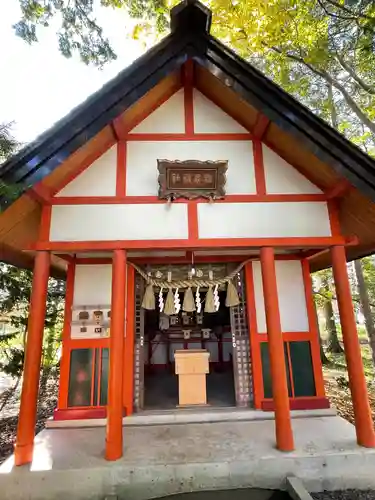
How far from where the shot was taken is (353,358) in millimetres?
4234

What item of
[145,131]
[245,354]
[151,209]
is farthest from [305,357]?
[145,131]

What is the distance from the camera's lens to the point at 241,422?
5.18m

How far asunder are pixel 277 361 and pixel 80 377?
3.89 metres

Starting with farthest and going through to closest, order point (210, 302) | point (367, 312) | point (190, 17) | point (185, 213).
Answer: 1. point (367, 312)
2. point (210, 302)
3. point (185, 213)
4. point (190, 17)

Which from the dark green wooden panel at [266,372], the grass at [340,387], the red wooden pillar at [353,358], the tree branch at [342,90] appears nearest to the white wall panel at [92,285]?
the dark green wooden panel at [266,372]

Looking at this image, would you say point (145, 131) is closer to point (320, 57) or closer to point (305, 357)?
point (320, 57)

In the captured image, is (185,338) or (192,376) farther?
A: (185,338)

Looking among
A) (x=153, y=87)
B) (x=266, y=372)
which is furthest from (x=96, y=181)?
(x=266, y=372)

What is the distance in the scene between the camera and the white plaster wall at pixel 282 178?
4645 millimetres

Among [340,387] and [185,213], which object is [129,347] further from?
[340,387]

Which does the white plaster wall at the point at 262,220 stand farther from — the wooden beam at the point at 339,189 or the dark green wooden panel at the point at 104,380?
the dark green wooden panel at the point at 104,380

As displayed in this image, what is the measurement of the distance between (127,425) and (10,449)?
2157 mm

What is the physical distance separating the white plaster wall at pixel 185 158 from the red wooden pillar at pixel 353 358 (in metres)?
1.88

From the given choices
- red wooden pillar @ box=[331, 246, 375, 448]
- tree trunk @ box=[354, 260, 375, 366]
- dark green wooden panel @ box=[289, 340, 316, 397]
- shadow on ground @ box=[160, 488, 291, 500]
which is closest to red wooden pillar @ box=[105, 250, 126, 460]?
shadow on ground @ box=[160, 488, 291, 500]
